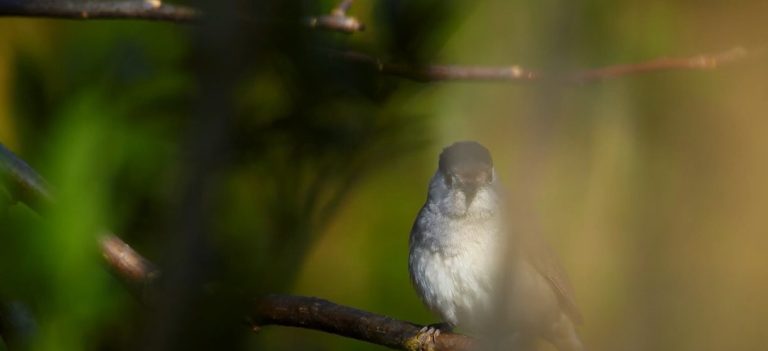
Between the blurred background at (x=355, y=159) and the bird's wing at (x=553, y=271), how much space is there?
0.11m

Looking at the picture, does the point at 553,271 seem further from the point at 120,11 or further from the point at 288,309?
the point at 120,11

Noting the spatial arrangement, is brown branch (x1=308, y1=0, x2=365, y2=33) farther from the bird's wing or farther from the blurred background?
the bird's wing

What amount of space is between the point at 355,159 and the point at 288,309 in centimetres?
30

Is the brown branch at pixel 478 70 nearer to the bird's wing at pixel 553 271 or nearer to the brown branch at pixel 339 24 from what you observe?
the brown branch at pixel 339 24

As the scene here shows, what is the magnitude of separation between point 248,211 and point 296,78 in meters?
0.55

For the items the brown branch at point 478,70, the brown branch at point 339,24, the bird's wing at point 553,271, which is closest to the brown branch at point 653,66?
the brown branch at point 478,70

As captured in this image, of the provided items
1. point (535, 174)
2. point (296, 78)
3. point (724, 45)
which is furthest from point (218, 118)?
point (724, 45)

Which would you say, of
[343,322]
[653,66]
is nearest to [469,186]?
[343,322]

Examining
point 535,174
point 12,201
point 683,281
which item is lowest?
point 683,281

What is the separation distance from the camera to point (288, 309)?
1.96 m

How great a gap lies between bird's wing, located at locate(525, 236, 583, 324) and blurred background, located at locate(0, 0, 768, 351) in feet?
0.37

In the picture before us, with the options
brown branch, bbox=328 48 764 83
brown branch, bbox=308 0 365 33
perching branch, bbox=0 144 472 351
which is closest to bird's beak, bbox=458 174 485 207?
perching branch, bbox=0 144 472 351

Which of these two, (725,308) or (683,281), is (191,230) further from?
(725,308)

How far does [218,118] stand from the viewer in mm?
883
